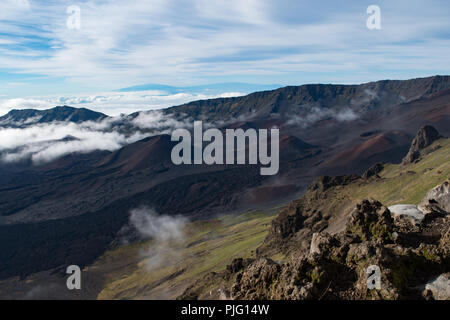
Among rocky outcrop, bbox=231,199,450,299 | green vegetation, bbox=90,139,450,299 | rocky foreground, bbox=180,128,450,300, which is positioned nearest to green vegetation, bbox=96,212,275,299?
green vegetation, bbox=90,139,450,299

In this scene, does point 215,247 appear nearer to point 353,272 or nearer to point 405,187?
point 405,187

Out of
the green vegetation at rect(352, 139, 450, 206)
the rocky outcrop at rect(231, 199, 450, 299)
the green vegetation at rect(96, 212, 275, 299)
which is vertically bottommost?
the green vegetation at rect(96, 212, 275, 299)

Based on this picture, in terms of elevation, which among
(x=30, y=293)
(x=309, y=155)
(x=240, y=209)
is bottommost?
(x=30, y=293)

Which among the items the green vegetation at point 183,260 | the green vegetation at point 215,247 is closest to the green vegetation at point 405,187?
the green vegetation at point 215,247

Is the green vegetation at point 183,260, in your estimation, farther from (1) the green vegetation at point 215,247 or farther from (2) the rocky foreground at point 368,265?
(2) the rocky foreground at point 368,265

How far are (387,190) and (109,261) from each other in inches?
2835

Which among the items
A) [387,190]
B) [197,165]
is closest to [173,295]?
[387,190]

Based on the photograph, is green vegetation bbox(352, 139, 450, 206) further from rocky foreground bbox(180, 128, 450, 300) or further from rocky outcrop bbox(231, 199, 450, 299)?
rocky outcrop bbox(231, 199, 450, 299)

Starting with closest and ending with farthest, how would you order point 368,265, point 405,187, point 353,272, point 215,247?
point 368,265 → point 353,272 → point 405,187 → point 215,247

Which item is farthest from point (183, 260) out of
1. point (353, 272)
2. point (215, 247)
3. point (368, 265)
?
point (368, 265)

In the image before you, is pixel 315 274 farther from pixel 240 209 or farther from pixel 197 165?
pixel 197 165

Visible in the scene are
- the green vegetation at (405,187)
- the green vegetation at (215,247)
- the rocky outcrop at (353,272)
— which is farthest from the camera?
the green vegetation at (215,247)

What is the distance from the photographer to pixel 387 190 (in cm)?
5788
